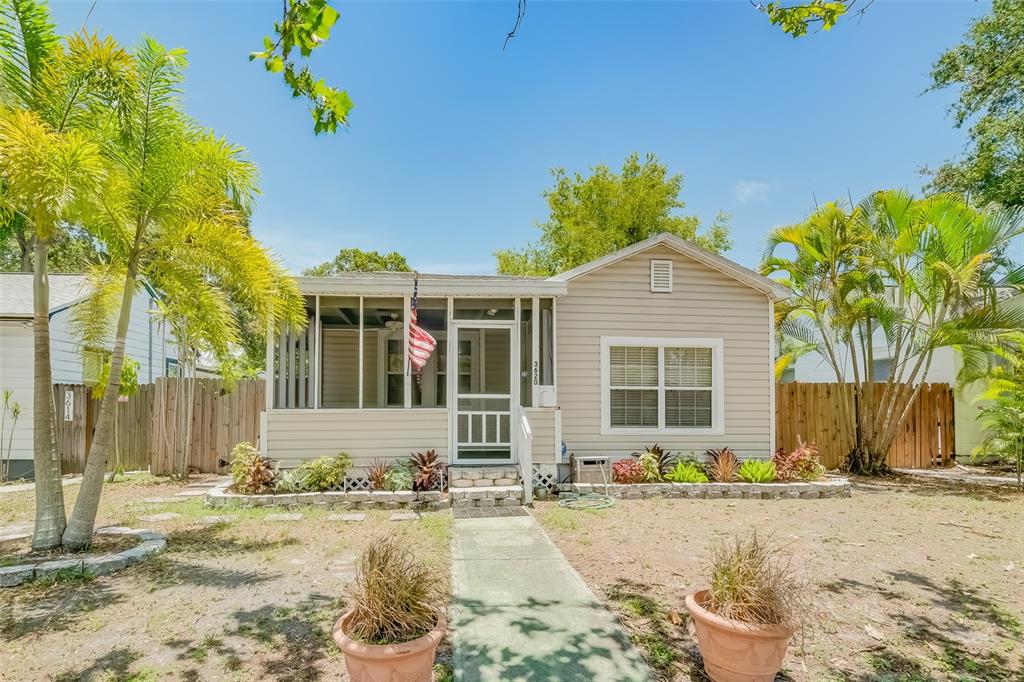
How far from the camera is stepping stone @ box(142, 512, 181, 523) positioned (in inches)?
274

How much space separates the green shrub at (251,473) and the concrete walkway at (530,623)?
148 inches

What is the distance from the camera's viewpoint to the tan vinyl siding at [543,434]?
877 centimetres

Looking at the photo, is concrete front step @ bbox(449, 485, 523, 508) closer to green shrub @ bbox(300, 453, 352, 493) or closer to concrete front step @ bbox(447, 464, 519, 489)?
concrete front step @ bbox(447, 464, 519, 489)

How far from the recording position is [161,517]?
23.2ft

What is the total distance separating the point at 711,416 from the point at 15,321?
12.9m

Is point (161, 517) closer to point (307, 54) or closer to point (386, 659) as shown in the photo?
point (386, 659)

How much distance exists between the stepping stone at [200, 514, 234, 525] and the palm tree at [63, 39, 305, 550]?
159 centimetres

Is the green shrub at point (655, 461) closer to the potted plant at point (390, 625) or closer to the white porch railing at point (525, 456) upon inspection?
the white porch railing at point (525, 456)

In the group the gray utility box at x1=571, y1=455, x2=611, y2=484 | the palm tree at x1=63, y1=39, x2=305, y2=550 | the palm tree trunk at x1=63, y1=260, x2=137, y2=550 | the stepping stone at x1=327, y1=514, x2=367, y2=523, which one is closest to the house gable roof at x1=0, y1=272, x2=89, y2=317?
the palm tree at x1=63, y1=39, x2=305, y2=550

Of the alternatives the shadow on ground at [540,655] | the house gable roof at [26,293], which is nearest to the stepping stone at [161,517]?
the house gable roof at [26,293]

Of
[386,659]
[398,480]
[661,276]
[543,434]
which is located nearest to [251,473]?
[398,480]

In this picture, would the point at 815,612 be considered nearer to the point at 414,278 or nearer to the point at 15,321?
the point at 414,278

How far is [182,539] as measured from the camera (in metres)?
6.07

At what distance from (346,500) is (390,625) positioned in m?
5.27
